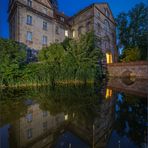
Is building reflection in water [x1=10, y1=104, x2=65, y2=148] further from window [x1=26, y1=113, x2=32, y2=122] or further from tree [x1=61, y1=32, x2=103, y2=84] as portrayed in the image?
tree [x1=61, y1=32, x2=103, y2=84]

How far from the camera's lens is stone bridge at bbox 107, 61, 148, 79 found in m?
8.94

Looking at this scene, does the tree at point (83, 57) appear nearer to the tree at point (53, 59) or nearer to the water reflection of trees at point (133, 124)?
the tree at point (53, 59)

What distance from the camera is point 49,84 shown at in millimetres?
6570

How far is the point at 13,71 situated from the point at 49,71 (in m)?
1.46

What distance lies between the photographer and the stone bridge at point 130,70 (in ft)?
29.3

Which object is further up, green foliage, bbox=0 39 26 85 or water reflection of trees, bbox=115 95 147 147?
green foliage, bbox=0 39 26 85

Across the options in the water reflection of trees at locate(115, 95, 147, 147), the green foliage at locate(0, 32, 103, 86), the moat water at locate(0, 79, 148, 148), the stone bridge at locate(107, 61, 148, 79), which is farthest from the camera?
the stone bridge at locate(107, 61, 148, 79)

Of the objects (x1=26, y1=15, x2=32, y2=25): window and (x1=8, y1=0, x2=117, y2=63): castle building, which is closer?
(x1=8, y1=0, x2=117, y2=63): castle building

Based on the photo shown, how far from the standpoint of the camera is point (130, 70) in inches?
384

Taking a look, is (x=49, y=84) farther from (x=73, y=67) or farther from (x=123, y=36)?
(x=123, y=36)

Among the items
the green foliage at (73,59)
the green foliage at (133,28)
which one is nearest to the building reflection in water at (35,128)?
the green foliage at (133,28)

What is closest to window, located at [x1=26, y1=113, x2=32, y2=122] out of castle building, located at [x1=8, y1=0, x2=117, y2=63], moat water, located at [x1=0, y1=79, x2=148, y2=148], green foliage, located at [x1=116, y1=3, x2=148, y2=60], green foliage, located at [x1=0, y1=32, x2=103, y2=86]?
moat water, located at [x1=0, y1=79, x2=148, y2=148]

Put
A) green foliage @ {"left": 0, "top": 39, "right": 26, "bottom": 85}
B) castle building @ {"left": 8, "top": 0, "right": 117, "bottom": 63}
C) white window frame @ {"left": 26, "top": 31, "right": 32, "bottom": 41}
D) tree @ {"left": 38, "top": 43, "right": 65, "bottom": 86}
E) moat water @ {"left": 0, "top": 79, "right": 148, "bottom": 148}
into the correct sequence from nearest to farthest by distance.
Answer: moat water @ {"left": 0, "top": 79, "right": 148, "bottom": 148}, green foliage @ {"left": 0, "top": 39, "right": 26, "bottom": 85}, tree @ {"left": 38, "top": 43, "right": 65, "bottom": 86}, castle building @ {"left": 8, "top": 0, "right": 117, "bottom": 63}, white window frame @ {"left": 26, "top": 31, "right": 32, "bottom": 41}

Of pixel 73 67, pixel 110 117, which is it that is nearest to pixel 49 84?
pixel 73 67
